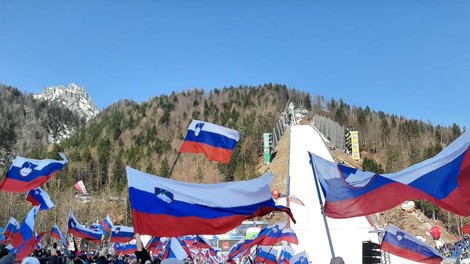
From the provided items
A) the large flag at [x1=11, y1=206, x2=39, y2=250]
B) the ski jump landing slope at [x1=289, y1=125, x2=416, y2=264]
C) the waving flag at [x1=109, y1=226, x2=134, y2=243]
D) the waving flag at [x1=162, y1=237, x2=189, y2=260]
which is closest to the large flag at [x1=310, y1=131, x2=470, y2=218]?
the waving flag at [x1=162, y1=237, x2=189, y2=260]

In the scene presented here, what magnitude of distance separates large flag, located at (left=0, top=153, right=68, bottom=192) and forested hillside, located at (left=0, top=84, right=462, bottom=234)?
32.9m

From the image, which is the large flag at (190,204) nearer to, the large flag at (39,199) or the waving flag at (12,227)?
the large flag at (39,199)

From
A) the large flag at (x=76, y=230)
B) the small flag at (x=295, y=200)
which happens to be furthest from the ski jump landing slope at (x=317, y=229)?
the large flag at (x=76, y=230)

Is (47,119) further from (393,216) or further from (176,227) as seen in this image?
(176,227)

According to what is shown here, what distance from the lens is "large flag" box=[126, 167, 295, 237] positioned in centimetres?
676

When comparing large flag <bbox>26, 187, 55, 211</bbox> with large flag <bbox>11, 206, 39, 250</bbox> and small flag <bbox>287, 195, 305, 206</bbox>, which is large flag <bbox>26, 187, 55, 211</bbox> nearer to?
large flag <bbox>11, 206, 39, 250</bbox>

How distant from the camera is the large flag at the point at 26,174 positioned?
455 inches

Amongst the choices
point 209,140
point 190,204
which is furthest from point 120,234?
point 190,204

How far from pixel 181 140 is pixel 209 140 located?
71193 mm

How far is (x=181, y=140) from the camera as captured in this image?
83125 mm

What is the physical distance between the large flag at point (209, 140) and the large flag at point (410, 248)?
4384 mm

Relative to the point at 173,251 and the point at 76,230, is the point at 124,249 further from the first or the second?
the point at 173,251

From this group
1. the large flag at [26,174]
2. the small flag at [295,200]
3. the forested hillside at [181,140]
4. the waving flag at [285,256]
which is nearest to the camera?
the large flag at [26,174]

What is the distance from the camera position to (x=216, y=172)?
6316cm
